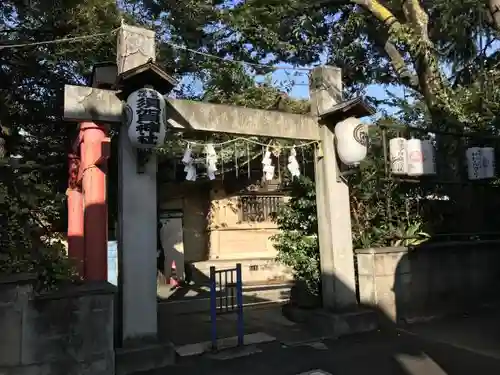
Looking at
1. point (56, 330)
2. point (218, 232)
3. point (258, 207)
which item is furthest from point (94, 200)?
point (258, 207)

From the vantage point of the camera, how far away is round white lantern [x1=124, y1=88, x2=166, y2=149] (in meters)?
7.13

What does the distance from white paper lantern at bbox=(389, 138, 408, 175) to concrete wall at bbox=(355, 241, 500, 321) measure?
177 centimetres

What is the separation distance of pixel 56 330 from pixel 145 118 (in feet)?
10.9

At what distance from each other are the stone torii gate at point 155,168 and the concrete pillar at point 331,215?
20 mm

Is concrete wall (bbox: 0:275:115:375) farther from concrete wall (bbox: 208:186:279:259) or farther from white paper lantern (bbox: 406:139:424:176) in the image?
concrete wall (bbox: 208:186:279:259)

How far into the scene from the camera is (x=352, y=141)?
9.05 m

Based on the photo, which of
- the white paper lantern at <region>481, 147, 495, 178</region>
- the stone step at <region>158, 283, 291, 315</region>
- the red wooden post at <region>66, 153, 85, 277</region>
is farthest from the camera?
the stone step at <region>158, 283, 291, 315</region>

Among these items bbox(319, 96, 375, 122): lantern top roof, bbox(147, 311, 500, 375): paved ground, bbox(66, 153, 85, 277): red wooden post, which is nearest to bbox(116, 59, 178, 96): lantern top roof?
bbox(319, 96, 375, 122): lantern top roof

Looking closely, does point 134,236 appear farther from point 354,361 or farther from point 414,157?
point 414,157

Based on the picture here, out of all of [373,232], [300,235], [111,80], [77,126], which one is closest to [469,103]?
[373,232]

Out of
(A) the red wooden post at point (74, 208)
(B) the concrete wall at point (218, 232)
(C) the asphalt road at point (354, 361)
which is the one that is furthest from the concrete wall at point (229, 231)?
(C) the asphalt road at point (354, 361)

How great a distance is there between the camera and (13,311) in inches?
230

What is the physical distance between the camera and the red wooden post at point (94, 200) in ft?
33.8

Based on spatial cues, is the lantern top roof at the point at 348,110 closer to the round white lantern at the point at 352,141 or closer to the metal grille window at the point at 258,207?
the round white lantern at the point at 352,141
